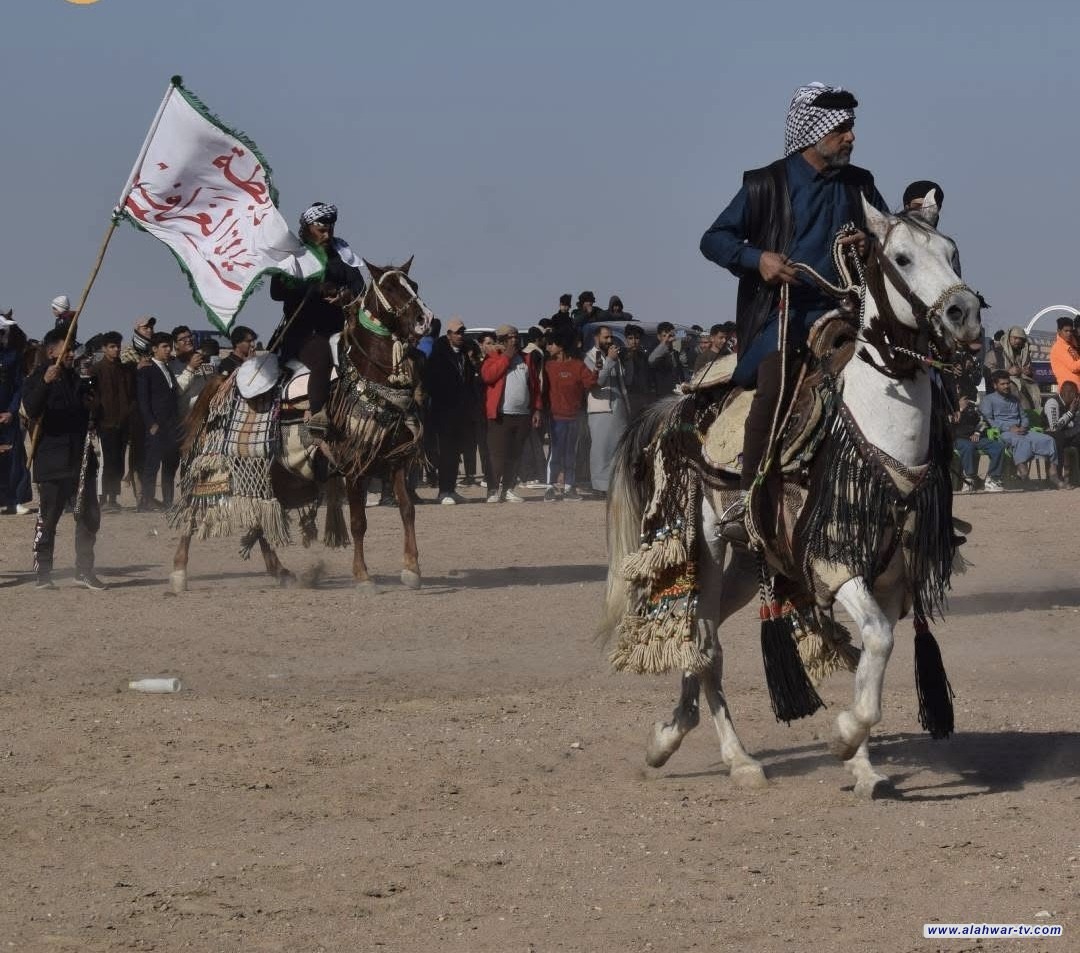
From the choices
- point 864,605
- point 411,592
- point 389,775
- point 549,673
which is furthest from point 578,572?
point 864,605

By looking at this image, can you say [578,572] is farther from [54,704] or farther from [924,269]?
[924,269]

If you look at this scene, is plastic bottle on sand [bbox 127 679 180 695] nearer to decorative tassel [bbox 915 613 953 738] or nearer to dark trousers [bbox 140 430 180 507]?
decorative tassel [bbox 915 613 953 738]

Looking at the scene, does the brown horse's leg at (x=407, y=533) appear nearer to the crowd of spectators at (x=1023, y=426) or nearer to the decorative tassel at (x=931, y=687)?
the decorative tassel at (x=931, y=687)

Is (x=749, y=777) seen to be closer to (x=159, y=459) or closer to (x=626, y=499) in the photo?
(x=626, y=499)

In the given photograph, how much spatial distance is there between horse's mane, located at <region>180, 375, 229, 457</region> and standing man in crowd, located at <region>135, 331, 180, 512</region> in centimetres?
644

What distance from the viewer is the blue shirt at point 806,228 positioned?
24.3 ft

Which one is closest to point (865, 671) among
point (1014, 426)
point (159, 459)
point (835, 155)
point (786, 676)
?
point (786, 676)

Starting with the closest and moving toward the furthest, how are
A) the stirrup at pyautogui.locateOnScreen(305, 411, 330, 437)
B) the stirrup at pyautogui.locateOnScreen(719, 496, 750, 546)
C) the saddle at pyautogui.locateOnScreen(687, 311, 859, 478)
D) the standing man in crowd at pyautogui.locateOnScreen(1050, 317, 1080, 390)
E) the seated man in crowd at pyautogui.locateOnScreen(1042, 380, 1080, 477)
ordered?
1. the saddle at pyautogui.locateOnScreen(687, 311, 859, 478)
2. the stirrup at pyautogui.locateOnScreen(719, 496, 750, 546)
3. the stirrup at pyautogui.locateOnScreen(305, 411, 330, 437)
4. the standing man in crowd at pyautogui.locateOnScreen(1050, 317, 1080, 390)
5. the seated man in crowd at pyautogui.locateOnScreen(1042, 380, 1080, 477)

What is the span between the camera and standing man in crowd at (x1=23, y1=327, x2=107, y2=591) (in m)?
15.0

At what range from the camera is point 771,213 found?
7.50 metres

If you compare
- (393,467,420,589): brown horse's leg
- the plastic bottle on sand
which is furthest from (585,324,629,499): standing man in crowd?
the plastic bottle on sand

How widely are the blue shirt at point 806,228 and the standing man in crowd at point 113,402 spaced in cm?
1437

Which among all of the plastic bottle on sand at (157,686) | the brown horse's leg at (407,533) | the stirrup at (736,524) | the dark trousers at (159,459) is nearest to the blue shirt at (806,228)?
the stirrup at (736,524)

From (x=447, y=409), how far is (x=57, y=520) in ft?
25.3
